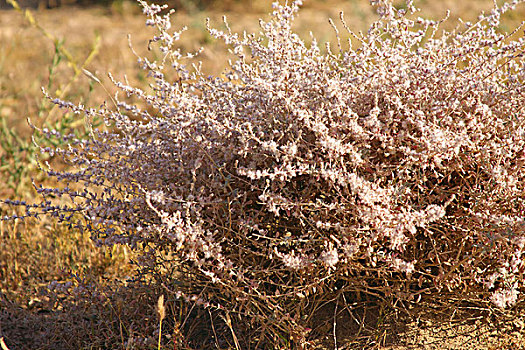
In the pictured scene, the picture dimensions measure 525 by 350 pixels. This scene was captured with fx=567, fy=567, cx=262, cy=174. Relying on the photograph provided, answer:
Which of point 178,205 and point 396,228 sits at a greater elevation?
point 396,228

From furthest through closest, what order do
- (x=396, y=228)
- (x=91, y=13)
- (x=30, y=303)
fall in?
1. (x=91, y=13)
2. (x=30, y=303)
3. (x=396, y=228)

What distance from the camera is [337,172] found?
1.77m

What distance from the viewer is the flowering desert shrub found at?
1.85 m

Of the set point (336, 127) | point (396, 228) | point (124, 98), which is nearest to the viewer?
point (396, 228)

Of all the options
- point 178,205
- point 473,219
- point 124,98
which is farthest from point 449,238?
point 124,98

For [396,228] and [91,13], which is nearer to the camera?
[396,228]

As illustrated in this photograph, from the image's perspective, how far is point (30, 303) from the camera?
9.49ft

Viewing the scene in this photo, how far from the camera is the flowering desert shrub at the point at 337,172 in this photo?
72.7 inches

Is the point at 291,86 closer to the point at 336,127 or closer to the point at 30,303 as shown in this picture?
the point at 336,127

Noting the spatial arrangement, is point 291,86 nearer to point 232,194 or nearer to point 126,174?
point 232,194

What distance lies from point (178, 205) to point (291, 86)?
586 mm

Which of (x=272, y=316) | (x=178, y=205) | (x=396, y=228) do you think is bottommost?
(x=272, y=316)

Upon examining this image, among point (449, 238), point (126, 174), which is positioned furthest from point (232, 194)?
point (449, 238)

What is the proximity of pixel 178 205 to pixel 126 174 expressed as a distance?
1.00 ft
